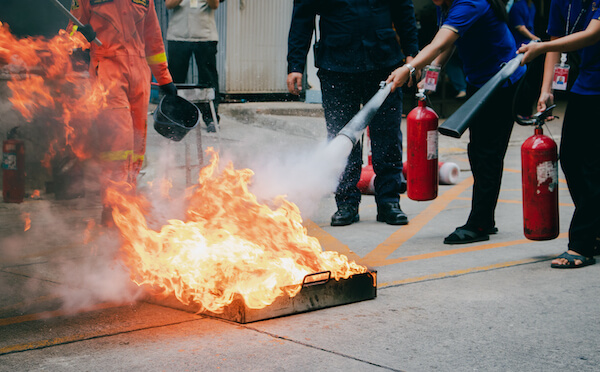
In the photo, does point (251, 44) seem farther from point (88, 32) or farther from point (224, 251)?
point (224, 251)

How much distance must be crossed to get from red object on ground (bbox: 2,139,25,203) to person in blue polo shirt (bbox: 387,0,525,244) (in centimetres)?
338

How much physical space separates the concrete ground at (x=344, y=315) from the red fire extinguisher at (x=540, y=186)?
0.26 meters

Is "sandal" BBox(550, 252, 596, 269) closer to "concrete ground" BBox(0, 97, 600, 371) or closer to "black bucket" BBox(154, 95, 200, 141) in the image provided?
"concrete ground" BBox(0, 97, 600, 371)

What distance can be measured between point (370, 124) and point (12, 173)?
10.0 feet

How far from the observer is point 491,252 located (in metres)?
4.88

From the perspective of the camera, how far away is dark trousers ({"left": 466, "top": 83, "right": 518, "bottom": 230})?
4984mm

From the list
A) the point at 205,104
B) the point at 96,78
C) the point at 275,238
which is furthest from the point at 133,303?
the point at 205,104

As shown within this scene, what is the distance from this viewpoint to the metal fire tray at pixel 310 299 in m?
3.32

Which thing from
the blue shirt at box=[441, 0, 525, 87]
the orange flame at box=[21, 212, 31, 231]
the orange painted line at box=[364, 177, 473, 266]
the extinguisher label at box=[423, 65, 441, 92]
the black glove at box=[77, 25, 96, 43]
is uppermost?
the black glove at box=[77, 25, 96, 43]

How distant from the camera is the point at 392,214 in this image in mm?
5812

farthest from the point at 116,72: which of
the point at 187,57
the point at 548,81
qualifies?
the point at 187,57

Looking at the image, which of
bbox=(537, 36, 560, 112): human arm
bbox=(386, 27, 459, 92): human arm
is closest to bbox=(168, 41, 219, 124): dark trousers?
bbox=(386, 27, 459, 92): human arm

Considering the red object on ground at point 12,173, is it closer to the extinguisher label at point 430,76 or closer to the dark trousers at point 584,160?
the extinguisher label at point 430,76

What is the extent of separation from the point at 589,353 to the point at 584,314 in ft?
1.84
